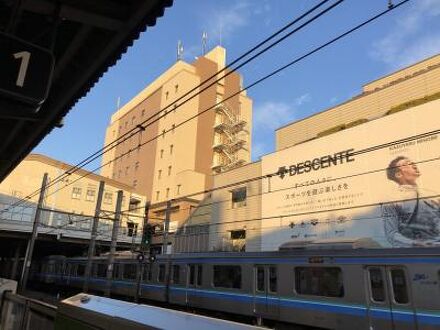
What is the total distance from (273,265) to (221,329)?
1261 centimetres

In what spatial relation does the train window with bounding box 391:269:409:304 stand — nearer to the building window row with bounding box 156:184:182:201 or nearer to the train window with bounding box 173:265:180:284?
the train window with bounding box 173:265:180:284

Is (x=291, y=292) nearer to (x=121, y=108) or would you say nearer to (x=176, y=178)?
(x=176, y=178)

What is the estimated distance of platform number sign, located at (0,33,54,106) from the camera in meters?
4.54

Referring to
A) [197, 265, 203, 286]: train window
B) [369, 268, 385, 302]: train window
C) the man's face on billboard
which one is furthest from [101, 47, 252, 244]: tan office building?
[369, 268, 385, 302]: train window

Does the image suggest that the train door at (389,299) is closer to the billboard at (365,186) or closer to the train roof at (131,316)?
the billboard at (365,186)

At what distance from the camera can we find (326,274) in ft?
42.4

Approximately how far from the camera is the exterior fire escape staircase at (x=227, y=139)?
59.5 m

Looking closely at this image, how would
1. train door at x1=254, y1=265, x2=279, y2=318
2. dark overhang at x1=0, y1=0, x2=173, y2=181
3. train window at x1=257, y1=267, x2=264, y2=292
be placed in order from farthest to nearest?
1. train window at x1=257, y1=267, x2=264, y2=292
2. train door at x1=254, y1=265, x2=279, y2=318
3. dark overhang at x1=0, y1=0, x2=173, y2=181

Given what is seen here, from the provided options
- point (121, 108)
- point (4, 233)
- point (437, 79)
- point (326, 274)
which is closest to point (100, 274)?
point (4, 233)

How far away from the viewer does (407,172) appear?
23641 millimetres

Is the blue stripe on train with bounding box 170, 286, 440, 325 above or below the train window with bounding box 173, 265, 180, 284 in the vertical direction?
below

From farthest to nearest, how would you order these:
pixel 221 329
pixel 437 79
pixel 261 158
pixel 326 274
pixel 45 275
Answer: pixel 45 275 < pixel 261 158 < pixel 437 79 < pixel 326 274 < pixel 221 329

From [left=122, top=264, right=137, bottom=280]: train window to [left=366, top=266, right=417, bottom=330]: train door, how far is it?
15.1 m

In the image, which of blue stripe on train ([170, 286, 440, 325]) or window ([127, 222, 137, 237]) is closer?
blue stripe on train ([170, 286, 440, 325])
